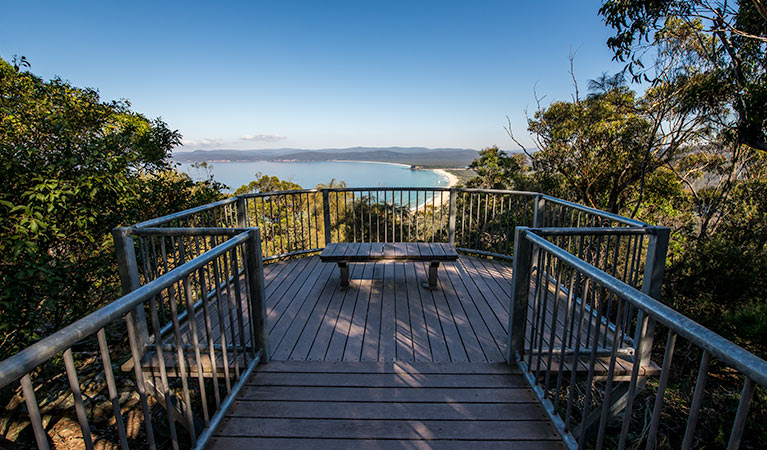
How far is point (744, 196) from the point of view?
390 inches

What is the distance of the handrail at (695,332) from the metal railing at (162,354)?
1.60 metres

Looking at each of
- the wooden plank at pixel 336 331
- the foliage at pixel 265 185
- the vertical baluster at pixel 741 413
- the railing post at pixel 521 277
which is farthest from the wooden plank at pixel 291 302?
the foliage at pixel 265 185

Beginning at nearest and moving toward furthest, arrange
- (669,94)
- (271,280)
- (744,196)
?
1. (271,280)
2. (669,94)
3. (744,196)

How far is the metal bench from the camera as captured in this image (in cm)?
382

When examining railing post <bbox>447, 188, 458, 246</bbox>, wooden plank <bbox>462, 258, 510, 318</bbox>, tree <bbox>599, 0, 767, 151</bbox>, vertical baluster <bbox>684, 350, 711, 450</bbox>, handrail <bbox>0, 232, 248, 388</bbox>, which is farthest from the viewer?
tree <bbox>599, 0, 767, 151</bbox>

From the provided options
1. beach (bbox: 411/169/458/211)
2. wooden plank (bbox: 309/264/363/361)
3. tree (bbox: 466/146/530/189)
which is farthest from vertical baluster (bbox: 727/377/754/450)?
tree (bbox: 466/146/530/189)

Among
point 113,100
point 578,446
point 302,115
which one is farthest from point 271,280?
point 302,115

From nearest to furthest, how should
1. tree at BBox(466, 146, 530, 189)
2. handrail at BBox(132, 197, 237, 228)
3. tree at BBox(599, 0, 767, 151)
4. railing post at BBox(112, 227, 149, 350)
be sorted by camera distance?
railing post at BBox(112, 227, 149, 350) < handrail at BBox(132, 197, 237, 228) < tree at BBox(599, 0, 767, 151) < tree at BBox(466, 146, 530, 189)

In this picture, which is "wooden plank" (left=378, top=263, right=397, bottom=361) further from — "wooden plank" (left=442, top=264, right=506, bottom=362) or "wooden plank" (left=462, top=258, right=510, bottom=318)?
"wooden plank" (left=462, top=258, right=510, bottom=318)

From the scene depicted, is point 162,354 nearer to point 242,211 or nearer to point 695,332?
point 695,332

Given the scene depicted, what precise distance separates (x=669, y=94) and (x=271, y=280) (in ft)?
35.4

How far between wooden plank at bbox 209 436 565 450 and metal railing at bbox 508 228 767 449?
0.25 meters

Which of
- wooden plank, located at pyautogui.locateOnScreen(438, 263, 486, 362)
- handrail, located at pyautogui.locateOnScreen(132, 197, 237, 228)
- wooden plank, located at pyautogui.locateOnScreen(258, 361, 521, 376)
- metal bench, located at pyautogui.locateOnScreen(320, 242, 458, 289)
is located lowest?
wooden plank, located at pyautogui.locateOnScreen(438, 263, 486, 362)

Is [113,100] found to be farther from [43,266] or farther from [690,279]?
[690,279]
